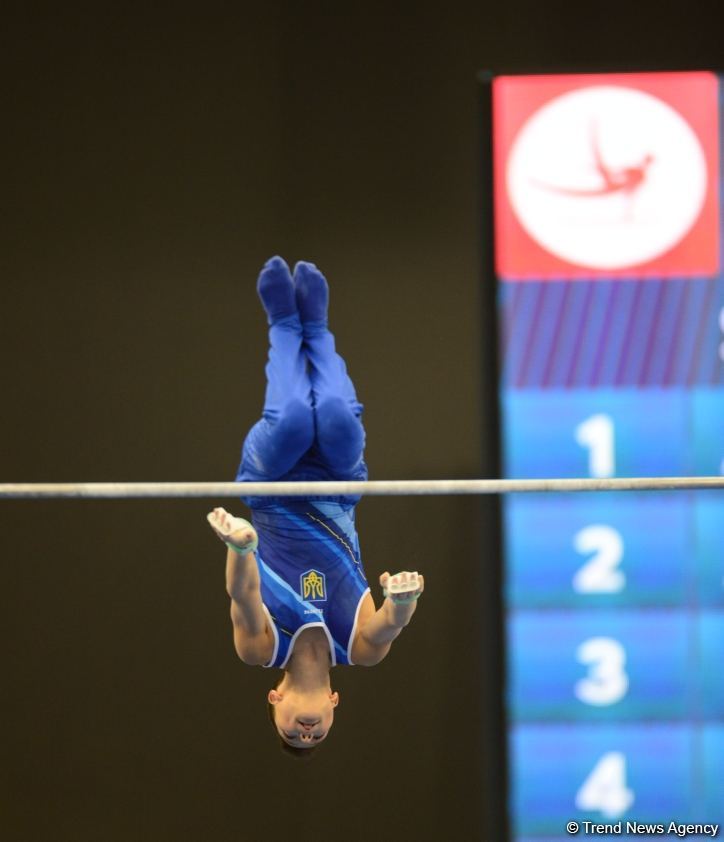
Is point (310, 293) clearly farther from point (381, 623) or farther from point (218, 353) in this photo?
point (218, 353)

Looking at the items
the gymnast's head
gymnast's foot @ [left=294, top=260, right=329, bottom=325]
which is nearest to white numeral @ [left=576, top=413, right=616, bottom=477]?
gymnast's foot @ [left=294, top=260, right=329, bottom=325]

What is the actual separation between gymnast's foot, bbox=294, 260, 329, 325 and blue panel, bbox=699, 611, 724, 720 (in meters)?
1.94

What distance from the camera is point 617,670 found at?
4602mm

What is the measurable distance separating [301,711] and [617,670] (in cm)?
159

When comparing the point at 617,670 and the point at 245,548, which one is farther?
the point at 617,670

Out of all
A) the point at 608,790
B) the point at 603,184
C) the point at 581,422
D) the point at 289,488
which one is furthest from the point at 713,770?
the point at 289,488

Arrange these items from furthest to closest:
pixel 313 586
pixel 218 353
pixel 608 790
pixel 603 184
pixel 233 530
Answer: pixel 218 353 < pixel 603 184 < pixel 608 790 < pixel 313 586 < pixel 233 530

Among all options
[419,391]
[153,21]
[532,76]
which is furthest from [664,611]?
[153,21]

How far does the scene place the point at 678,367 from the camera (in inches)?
185

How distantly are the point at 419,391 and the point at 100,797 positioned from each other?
1.97 metres

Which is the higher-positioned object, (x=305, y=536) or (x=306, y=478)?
(x=306, y=478)

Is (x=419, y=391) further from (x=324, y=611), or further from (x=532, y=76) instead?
(x=324, y=611)

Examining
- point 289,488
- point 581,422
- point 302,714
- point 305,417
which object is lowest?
point 302,714

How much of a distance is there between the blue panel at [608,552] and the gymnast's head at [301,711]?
136 centimetres
